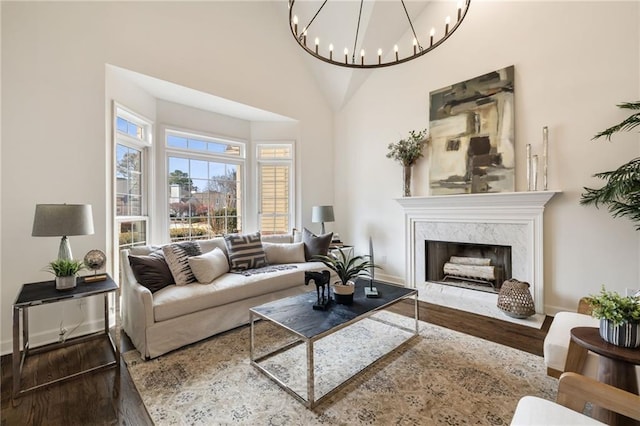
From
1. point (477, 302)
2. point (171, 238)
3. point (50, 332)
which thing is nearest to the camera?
point (50, 332)

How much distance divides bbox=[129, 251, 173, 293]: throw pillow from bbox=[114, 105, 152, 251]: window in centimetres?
83

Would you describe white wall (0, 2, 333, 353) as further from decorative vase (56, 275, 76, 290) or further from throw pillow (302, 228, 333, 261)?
throw pillow (302, 228, 333, 261)

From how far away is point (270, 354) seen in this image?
93.2 inches

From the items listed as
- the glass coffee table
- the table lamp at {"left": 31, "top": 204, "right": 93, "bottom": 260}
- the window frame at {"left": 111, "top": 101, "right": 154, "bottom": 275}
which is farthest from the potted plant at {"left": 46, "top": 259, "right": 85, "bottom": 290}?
the glass coffee table

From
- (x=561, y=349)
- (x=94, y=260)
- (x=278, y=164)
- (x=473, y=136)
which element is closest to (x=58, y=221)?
(x=94, y=260)

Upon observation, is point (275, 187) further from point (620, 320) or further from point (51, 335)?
point (620, 320)

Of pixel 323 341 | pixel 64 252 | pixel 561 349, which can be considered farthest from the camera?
pixel 323 341

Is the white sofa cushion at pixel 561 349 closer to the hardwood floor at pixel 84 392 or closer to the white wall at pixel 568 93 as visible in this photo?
the hardwood floor at pixel 84 392

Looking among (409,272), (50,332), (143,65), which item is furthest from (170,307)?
(409,272)

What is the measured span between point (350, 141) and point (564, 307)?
3.75 m

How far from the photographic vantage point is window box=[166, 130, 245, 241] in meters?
4.13

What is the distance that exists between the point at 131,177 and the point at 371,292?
10.8 feet

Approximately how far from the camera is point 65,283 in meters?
2.21

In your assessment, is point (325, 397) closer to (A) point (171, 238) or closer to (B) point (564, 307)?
(B) point (564, 307)
